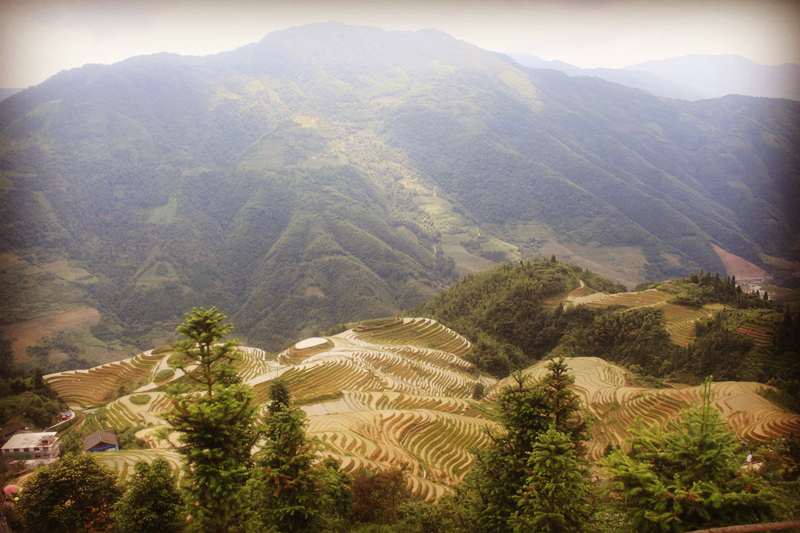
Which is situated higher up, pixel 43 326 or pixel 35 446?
pixel 35 446

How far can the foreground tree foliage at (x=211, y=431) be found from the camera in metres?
12.2

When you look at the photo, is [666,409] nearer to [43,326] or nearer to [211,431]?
[211,431]

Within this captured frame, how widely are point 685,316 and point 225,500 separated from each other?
61652 millimetres

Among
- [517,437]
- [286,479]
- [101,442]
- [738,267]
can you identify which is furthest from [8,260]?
[738,267]

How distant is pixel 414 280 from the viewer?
160 meters

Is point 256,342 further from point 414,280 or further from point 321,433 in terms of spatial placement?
point 321,433

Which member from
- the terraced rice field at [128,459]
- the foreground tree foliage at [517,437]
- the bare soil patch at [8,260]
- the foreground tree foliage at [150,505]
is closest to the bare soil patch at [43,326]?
the bare soil patch at [8,260]

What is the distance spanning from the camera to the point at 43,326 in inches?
4973

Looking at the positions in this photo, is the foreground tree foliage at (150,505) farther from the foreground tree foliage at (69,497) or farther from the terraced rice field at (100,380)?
the terraced rice field at (100,380)

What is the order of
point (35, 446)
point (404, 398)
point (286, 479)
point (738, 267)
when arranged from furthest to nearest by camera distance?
point (738, 267) < point (404, 398) < point (35, 446) < point (286, 479)

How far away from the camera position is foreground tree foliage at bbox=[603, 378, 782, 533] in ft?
30.4

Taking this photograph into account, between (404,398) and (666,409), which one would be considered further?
(404,398)

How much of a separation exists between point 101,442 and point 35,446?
4399 millimetres

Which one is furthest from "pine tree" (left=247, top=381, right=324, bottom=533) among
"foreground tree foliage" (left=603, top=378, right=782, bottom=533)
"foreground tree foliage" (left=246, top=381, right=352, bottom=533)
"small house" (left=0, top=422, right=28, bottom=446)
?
"small house" (left=0, top=422, right=28, bottom=446)
